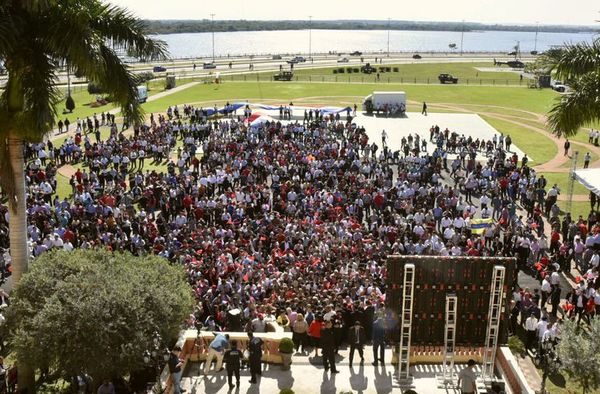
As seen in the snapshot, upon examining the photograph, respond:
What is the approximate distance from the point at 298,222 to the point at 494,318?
11303mm

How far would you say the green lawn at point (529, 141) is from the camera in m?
42.2

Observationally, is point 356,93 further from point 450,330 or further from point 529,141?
point 450,330

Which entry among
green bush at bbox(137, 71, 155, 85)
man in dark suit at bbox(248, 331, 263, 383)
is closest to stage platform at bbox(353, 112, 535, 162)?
green bush at bbox(137, 71, 155, 85)

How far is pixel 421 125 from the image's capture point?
51.1 metres

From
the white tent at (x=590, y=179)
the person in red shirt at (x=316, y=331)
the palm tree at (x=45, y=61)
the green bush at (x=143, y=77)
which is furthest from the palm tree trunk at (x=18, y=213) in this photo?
the white tent at (x=590, y=179)

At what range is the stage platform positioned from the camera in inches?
1813

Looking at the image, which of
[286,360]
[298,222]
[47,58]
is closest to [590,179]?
[298,222]

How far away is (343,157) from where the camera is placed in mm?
34344

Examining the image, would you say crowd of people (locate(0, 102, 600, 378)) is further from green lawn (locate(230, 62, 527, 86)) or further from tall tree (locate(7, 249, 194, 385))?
green lawn (locate(230, 62, 527, 86))

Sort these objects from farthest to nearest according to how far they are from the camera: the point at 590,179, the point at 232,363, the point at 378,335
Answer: the point at 590,179 → the point at 378,335 → the point at 232,363

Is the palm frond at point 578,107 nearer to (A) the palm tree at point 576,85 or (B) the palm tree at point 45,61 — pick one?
(A) the palm tree at point 576,85

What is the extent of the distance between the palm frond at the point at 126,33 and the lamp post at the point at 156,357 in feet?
19.0

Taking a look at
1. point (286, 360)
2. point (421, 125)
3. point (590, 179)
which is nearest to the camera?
point (286, 360)

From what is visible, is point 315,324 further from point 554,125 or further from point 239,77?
point 239,77
